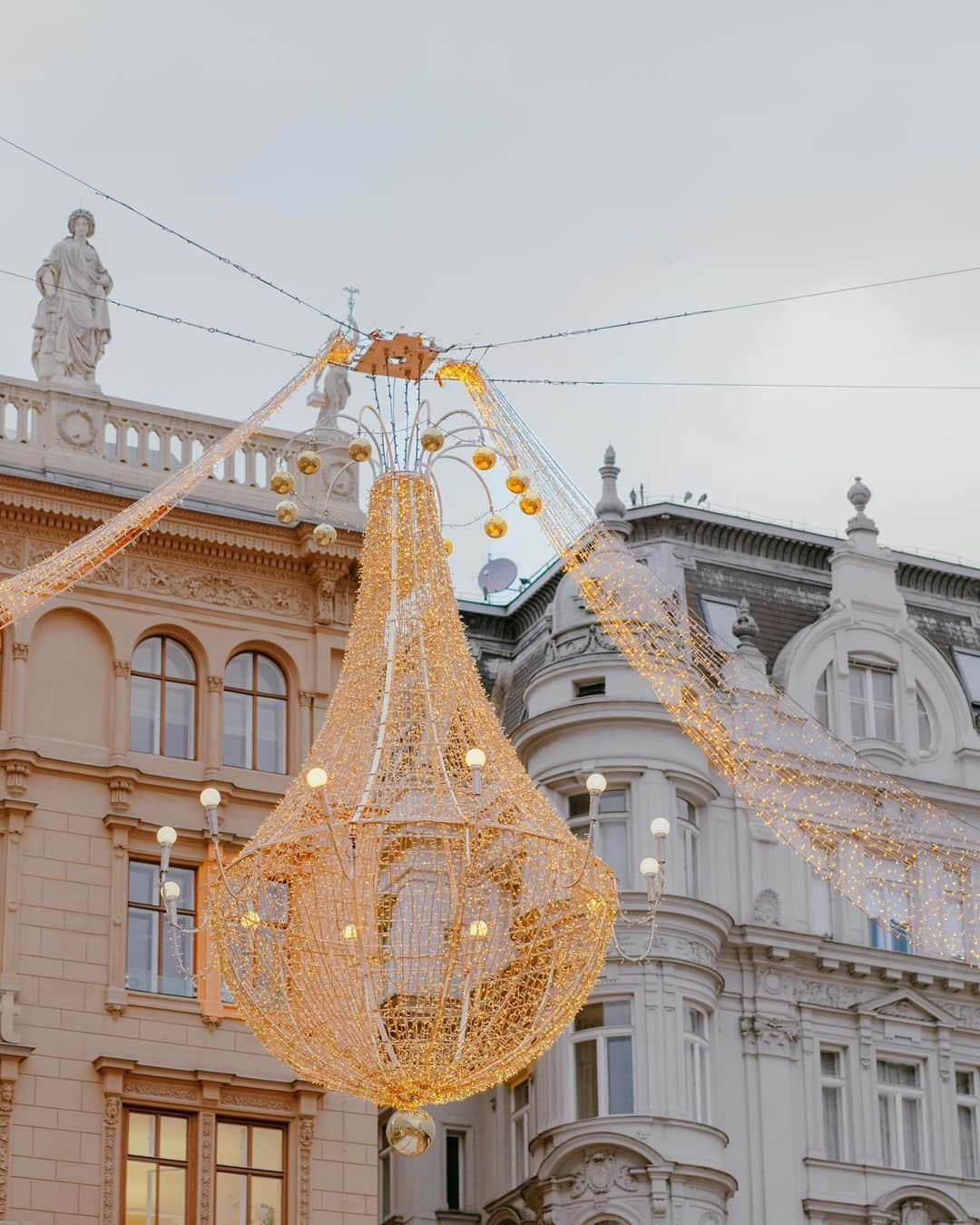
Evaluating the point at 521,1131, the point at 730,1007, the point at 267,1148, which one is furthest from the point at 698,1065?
the point at 267,1148

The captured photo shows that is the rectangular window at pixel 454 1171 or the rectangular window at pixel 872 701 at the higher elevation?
the rectangular window at pixel 872 701

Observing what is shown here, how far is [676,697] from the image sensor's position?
2116cm

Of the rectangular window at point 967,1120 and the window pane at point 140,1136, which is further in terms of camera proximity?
the rectangular window at point 967,1120

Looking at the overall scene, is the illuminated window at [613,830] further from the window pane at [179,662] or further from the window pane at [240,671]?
the window pane at [179,662]

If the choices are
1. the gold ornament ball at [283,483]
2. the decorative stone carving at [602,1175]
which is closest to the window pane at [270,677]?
the decorative stone carving at [602,1175]

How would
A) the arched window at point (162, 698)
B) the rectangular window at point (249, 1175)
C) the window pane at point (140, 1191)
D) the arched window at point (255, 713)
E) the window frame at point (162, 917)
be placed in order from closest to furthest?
the window pane at point (140, 1191)
the rectangular window at point (249, 1175)
the window frame at point (162, 917)
the arched window at point (162, 698)
the arched window at point (255, 713)

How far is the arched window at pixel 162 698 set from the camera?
29953 mm

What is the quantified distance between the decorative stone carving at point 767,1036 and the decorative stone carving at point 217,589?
30.8ft

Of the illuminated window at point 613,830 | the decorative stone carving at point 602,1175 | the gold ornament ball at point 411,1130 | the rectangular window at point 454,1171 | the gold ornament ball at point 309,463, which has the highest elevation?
the illuminated window at point 613,830

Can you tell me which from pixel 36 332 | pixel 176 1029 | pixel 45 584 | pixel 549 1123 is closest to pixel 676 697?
pixel 45 584

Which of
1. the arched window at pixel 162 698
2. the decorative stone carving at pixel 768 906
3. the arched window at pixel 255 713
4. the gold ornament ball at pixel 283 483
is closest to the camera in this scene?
the gold ornament ball at pixel 283 483

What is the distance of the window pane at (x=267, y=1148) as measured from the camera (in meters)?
28.5

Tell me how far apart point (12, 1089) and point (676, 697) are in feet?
32.2

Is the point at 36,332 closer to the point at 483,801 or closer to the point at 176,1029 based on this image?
the point at 176,1029
